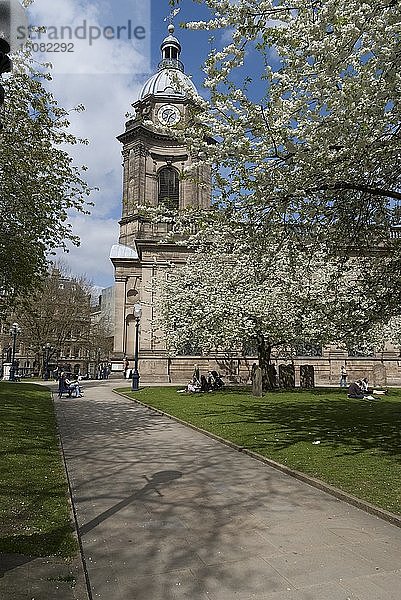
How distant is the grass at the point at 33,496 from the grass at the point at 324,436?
12.9 ft

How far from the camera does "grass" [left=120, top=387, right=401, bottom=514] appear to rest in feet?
26.6

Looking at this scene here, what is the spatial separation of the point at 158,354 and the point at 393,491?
36.2m

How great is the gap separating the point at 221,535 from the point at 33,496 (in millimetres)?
2870

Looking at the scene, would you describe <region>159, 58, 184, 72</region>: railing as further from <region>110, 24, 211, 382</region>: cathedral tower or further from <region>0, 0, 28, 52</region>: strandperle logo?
<region>0, 0, 28, 52</region>: strandperle logo

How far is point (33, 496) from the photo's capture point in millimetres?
7172

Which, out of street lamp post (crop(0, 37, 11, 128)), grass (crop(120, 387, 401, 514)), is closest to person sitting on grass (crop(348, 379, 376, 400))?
grass (crop(120, 387, 401, 514))

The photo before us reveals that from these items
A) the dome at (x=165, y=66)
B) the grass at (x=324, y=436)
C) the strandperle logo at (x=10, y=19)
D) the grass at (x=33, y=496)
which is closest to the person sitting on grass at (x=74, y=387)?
the grass at (x=324, y=436)

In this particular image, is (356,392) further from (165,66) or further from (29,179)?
(165,66)

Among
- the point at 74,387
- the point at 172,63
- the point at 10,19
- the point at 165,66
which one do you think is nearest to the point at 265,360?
the point at 74,387

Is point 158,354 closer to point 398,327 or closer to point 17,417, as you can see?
point 398,327

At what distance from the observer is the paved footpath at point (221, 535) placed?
4.50m

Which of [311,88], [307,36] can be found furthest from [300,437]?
[307,36]

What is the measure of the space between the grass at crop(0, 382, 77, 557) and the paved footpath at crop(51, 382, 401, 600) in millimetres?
265

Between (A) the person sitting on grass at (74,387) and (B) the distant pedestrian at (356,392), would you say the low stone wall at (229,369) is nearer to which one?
(B) the distant pedestrian at (356,392)
